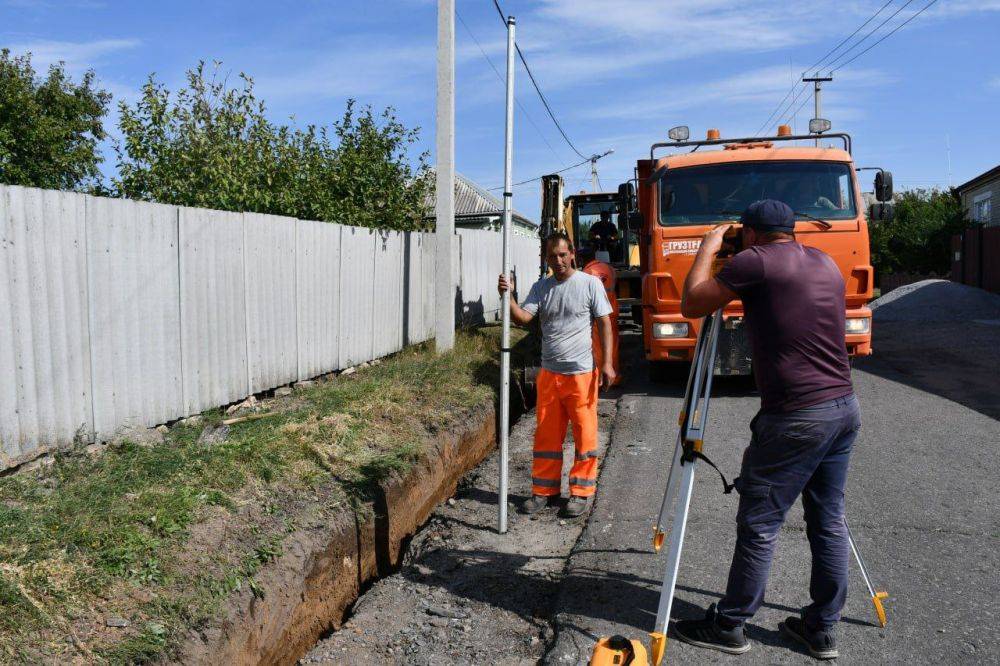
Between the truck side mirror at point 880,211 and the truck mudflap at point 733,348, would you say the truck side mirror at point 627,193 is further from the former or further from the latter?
the truck side mirror at point 880,211

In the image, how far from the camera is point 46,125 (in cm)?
2370

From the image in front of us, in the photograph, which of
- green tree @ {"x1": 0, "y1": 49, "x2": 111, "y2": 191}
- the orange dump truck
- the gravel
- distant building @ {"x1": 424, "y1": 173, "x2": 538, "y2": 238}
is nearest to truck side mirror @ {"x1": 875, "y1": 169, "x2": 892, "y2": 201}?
the orange dump truck

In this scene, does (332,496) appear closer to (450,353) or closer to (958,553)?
(958,553)

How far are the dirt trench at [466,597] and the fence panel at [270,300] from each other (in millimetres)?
2545

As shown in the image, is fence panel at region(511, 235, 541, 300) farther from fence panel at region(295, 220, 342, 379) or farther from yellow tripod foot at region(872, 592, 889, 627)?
yellow tripod foot at region(872, 592, 889, 627)

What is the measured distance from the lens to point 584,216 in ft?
61.9

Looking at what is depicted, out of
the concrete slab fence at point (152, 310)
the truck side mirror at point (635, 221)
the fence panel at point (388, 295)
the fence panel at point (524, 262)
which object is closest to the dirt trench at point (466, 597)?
the concrete slab fence at point (152, 310)

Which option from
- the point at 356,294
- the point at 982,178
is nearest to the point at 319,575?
the point at 356,294

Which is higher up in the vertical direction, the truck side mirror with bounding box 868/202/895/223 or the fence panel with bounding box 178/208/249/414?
the truck side mirror with bounding box 868/202/895/223

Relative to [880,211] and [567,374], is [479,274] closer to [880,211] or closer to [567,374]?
Result: [880,211]

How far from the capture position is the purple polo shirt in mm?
Answer: 3555

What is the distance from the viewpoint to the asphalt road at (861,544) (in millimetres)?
3855

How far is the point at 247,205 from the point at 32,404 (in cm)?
555

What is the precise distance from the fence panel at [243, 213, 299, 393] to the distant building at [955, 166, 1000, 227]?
87.4ft
